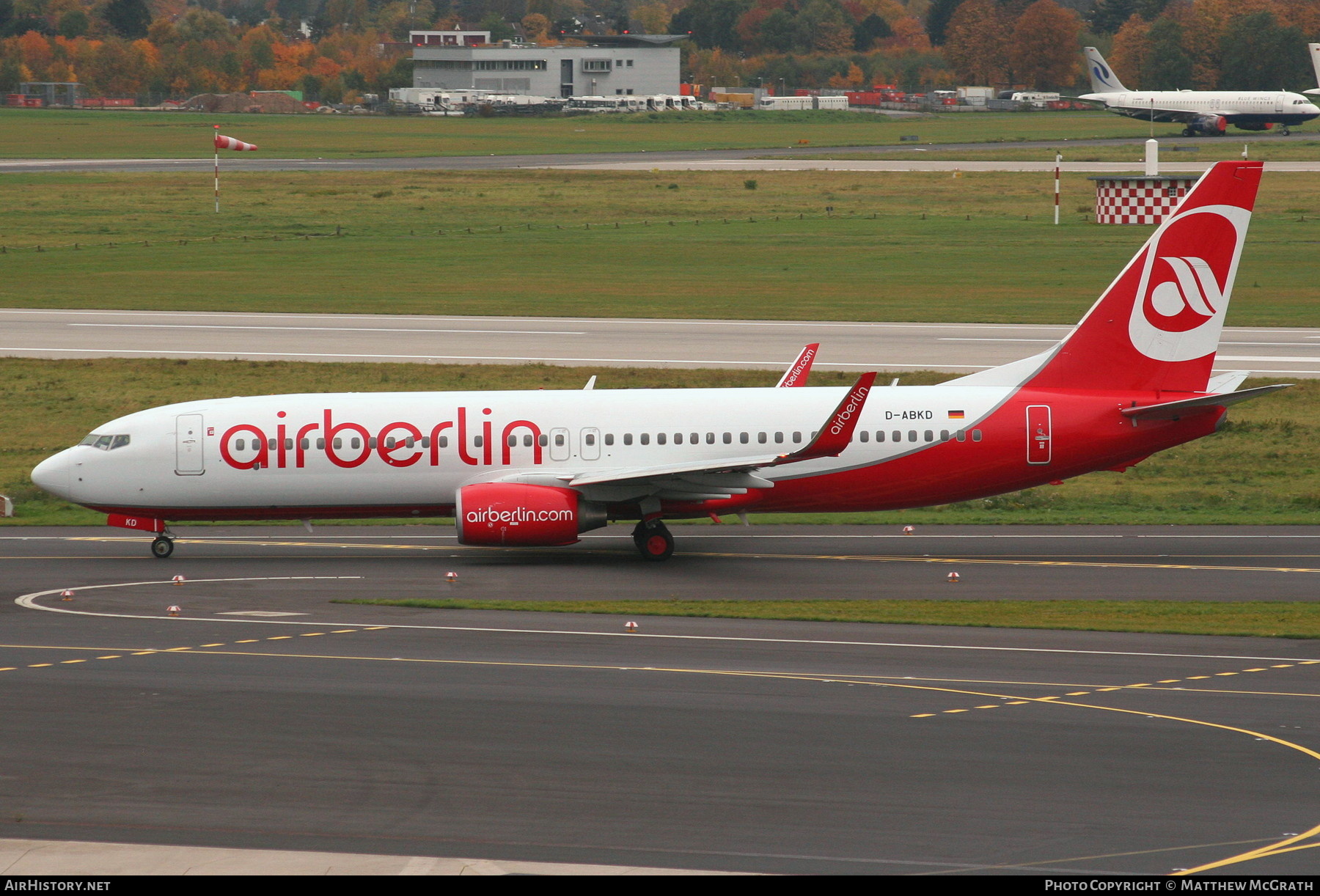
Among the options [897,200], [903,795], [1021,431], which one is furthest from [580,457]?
[897,200]

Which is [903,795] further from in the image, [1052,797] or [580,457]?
[580,457]

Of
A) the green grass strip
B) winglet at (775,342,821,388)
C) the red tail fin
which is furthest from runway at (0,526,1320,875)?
winglet at (775,342,821,388)

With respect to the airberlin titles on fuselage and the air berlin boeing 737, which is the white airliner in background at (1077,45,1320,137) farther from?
the airberlin titles on fuselage

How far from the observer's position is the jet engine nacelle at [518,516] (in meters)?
32.6

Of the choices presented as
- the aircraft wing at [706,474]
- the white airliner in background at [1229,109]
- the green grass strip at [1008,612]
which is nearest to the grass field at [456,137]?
the white airliner in background at [1229,109]

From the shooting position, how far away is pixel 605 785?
18.9 m

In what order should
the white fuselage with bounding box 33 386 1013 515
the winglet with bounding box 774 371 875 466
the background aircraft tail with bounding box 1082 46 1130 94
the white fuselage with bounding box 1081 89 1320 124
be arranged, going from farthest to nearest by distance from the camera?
1. the background aircraft tail with bounding box 1082 46 1130 94
2. the white fuselage with bounding box 1081 89 1320 124
3. the white fuselage with bounding box 33 386 1013 515
4. the winglet with bounding box 774 371 875 466

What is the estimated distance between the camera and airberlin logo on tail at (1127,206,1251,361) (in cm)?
3459

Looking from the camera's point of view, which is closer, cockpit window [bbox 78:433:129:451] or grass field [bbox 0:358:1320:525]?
cockpit window [bbox 78:433:129:451]

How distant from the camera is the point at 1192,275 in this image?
3478 cm

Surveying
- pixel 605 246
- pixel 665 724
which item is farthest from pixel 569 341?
pixel 665 724

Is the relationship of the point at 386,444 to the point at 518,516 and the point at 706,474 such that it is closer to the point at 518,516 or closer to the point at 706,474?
the point at 518,516

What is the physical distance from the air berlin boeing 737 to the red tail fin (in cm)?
4

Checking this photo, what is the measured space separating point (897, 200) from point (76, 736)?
95.5 metres
